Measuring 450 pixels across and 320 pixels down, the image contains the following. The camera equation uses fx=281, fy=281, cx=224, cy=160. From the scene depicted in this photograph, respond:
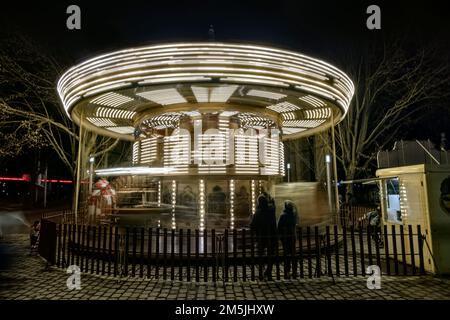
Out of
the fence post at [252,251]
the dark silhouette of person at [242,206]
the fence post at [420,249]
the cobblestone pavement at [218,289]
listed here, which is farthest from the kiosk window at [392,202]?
the dark silhouette of person at [242,206]

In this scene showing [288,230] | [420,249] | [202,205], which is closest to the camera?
[420,249]

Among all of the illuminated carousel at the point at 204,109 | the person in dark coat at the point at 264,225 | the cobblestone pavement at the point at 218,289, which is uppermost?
the illuminated carousel at the point at 204,109

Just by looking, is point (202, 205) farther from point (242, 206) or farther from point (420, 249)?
point (420, 249)

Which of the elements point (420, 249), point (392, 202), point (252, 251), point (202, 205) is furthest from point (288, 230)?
point (202, 205)

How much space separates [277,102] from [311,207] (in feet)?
21.4

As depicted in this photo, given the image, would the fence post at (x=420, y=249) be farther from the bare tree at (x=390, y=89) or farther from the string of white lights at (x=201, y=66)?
the bare tree at (x=390, y=89)

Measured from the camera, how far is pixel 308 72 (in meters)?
6.97

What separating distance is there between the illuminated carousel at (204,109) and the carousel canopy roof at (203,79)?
23mm

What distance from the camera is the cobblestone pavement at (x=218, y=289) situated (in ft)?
16.2

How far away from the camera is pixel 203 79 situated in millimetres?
6555

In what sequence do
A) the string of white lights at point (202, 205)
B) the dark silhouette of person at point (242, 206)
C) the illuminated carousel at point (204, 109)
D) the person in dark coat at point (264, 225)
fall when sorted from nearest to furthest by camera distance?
the person in dark coat at point (264, 225) → the illuminated carousel at point (204, 109) → the string of white lights at point (202, 205) → the dark silhouette of person at point (242, 206)

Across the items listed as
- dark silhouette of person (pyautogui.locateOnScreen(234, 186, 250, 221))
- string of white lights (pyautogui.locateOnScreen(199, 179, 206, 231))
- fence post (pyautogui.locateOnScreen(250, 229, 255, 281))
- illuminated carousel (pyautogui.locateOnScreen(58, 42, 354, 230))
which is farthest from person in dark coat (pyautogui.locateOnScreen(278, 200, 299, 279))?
dark silhouette of person (pyautogui.locateOnScreen(234, 186, 250, 221))

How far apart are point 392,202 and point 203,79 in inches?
238
